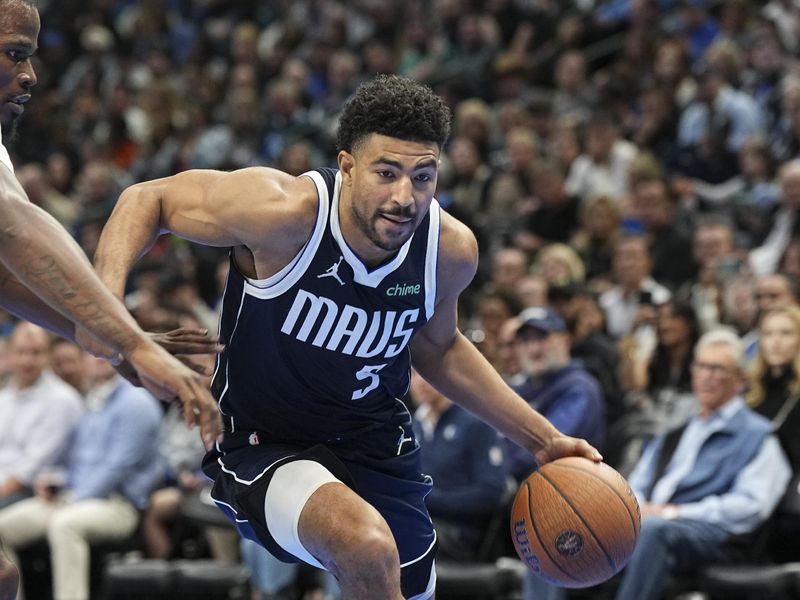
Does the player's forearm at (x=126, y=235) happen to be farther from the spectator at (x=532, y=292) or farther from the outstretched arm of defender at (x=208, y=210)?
the spectator at (x=532, y=292)

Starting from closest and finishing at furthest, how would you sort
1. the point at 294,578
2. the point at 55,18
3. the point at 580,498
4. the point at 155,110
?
1. the point at 580,498
2. the point at 294,578
3. the point at 155,110
4. the point at 55,18

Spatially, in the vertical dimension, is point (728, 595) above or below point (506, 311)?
below

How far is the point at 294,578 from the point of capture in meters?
7.12

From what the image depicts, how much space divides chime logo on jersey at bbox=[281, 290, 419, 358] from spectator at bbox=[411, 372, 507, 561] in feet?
8.18

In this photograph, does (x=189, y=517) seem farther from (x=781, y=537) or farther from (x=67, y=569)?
(x=781, y=537)

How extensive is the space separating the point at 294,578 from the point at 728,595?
226 centimetres

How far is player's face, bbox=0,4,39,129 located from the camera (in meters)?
3.57

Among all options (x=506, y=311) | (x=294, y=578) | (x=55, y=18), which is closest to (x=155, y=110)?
(x=55, y=18)

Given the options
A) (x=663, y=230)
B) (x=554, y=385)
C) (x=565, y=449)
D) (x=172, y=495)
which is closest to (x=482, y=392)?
(x=565, y=449)

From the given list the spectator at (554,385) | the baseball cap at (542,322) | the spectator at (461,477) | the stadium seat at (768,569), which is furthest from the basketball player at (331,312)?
the baseball cap at (542,322)

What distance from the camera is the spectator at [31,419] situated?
7875 millimetres

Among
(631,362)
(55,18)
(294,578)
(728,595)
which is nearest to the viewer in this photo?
(728,595)

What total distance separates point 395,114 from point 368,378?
2.89ft

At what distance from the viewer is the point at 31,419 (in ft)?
26.0
